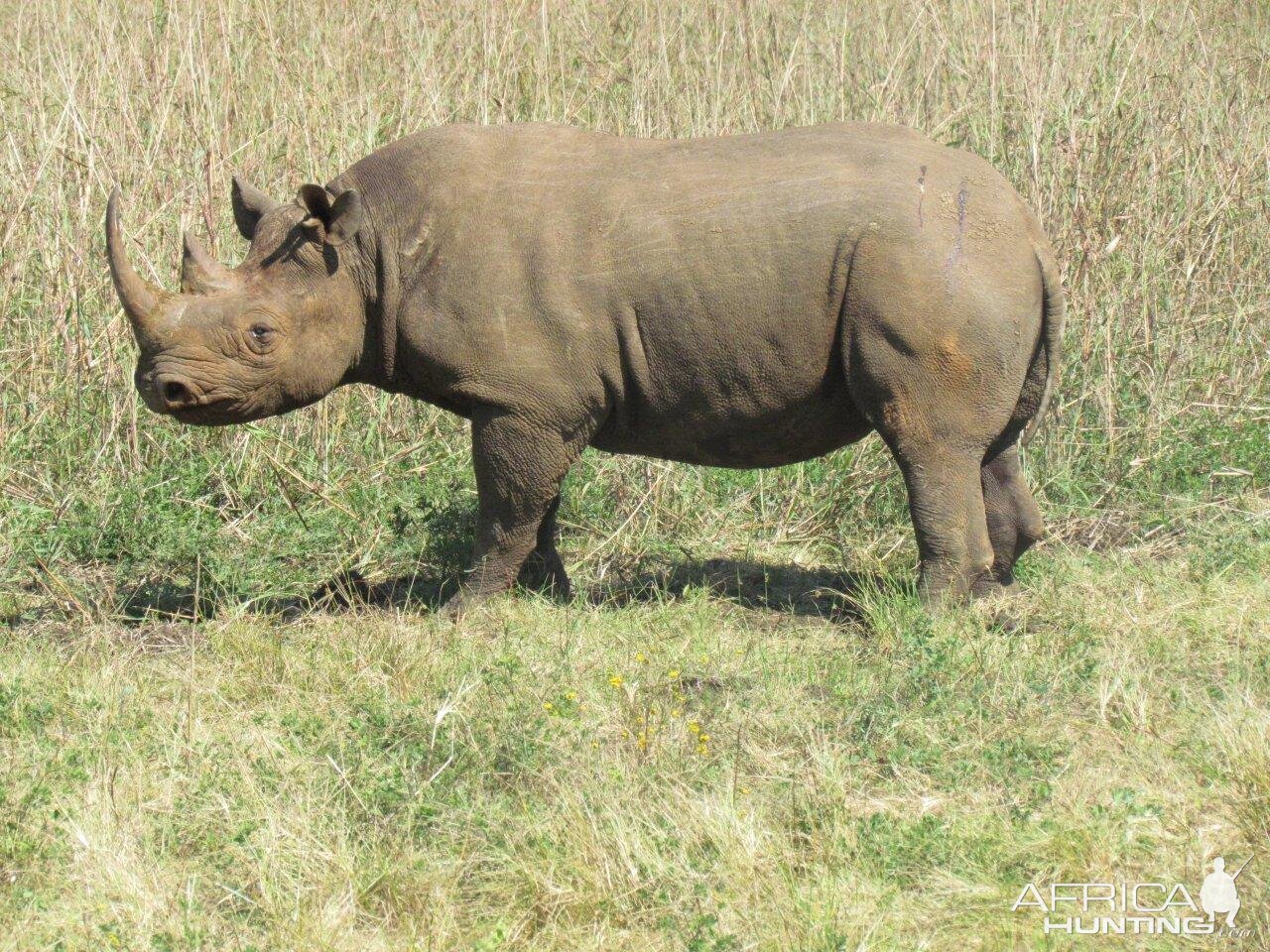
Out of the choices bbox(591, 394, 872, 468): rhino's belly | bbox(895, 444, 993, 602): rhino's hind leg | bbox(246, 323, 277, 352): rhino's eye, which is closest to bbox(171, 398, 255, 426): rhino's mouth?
bbox(246, 323, 277, 352): rhino's eye

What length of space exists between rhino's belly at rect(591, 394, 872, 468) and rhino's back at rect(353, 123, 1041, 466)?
0.04ft

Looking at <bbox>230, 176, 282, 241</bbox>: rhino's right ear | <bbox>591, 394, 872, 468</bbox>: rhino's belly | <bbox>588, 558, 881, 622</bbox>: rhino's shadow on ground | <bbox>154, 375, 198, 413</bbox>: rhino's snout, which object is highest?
<bbox>230, 176, 282, 241</bbox>: rhino's right ear

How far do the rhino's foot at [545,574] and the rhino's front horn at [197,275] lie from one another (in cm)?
161

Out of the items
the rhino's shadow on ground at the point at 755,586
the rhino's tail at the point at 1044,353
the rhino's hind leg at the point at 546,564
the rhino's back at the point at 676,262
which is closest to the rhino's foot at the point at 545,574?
the rhino's hind leg at the point at 546,564

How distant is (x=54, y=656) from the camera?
5.26 metres

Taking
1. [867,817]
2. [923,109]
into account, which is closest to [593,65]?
[923,109]

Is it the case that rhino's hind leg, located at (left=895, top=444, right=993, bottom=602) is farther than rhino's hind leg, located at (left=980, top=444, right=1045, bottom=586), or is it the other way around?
rhino's hind leg, located at (left=980, top=444, right=1045, bottom=586)

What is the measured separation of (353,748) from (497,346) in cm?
167

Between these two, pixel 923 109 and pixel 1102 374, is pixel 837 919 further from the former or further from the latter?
pixel 923 109

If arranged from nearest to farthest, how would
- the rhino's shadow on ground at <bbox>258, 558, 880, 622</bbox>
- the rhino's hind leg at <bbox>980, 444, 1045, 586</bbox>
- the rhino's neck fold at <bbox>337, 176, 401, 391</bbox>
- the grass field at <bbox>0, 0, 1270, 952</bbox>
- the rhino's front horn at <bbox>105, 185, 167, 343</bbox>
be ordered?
the grass field at <bbox>0, 0, 1270, 952</bbox>
the rhino's front horn at <bbox>105, 185, 167, 343</bbox>
the rhino's neck fold at <bbox>337, 176, 401, 391</bbox>
the rhino's hind leg at <bbox>980, 444, 1045, 586</bbox>
the rhino's shadow on ground at <bbox>258, 558, 880, 622</bbox>

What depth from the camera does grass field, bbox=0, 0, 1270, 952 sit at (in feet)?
12.0

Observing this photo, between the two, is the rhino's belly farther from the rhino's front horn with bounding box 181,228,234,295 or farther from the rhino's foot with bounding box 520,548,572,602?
the rhino's front horn with bounding box 181,228,234,295

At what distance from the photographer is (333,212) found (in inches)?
217

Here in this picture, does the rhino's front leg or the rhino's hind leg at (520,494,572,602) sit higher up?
the rhino's front leg
